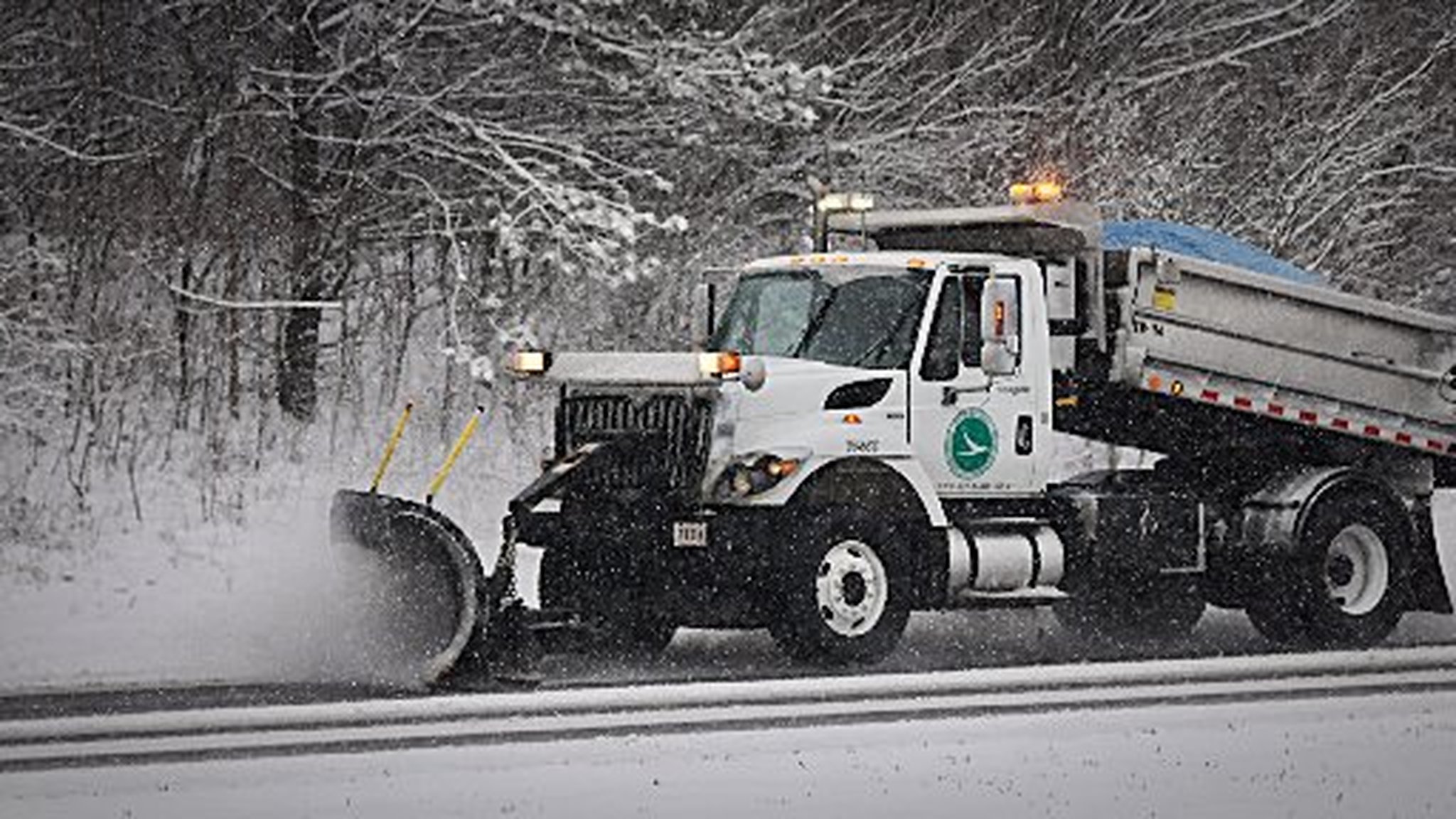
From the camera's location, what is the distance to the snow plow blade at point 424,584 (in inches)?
538

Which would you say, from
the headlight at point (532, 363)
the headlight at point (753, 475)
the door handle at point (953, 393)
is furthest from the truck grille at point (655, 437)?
the door handle at point (953, 393)

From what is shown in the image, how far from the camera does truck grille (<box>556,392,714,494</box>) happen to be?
579 inches

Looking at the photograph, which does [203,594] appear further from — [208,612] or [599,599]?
[599,599]

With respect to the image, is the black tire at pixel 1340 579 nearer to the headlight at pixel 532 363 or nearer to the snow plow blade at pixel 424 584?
the headlight at pixel 532 363

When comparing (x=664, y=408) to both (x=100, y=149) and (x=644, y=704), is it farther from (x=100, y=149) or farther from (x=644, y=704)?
(x=100, y=149)

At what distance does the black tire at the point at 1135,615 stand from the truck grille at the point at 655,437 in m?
3.55

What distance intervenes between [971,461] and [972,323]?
0.80m

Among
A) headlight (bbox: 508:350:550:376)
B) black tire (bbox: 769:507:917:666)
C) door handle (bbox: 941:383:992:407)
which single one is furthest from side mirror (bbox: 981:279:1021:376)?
headlight (bbox: 508:350:550:376)

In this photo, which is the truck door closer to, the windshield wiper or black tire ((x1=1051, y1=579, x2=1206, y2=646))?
the windshield wiper

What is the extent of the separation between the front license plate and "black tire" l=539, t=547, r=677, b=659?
1.48 ft

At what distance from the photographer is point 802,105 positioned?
2158cm

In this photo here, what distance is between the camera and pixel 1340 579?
1702 centimetres

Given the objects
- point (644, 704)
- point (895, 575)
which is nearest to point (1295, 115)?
point (895, 575)

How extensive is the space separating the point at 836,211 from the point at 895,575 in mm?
3109
